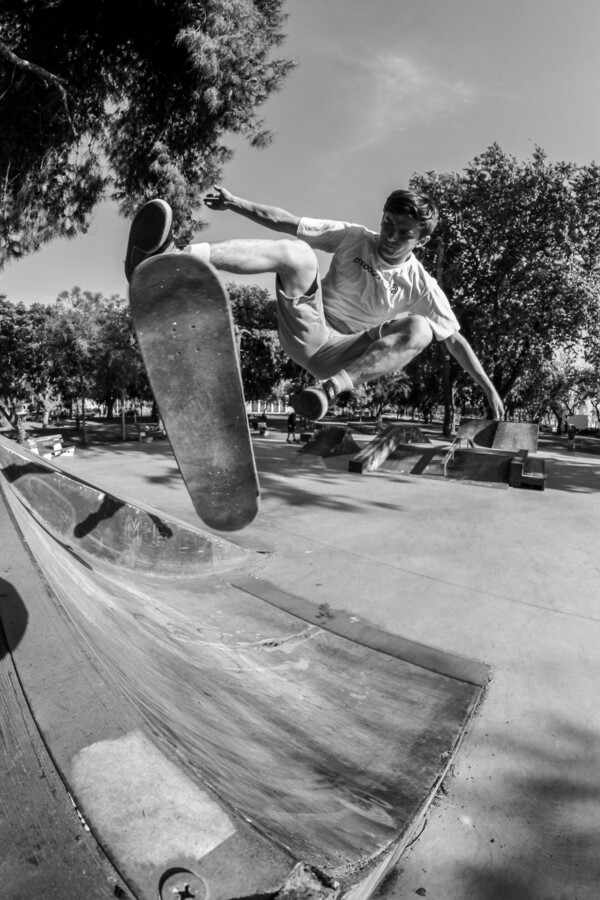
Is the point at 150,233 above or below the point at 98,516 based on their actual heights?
above

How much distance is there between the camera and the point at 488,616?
405cm

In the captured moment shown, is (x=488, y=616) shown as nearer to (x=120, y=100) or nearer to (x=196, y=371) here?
(x=196, y=371)

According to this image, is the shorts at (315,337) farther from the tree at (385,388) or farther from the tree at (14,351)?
the tree at (385,388)

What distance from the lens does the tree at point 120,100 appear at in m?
10.4

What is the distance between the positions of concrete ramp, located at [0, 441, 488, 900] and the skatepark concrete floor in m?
0.18

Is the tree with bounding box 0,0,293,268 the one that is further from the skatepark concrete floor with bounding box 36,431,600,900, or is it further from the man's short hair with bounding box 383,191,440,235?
the man's short hair with bounding box 383,191,440,235

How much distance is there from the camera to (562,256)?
745 inches

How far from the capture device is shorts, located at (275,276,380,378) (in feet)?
11.8

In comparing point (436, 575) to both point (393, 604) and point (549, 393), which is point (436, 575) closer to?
point (393, 604)

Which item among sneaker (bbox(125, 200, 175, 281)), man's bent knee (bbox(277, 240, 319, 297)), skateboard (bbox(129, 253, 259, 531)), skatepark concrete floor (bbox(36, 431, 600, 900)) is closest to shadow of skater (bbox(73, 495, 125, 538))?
skatepark concrete floor (bbox(36, 431, 600, 900))

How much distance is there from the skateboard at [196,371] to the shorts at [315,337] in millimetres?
1049

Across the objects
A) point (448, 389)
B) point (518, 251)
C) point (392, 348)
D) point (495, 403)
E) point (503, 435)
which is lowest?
point (503, 435)

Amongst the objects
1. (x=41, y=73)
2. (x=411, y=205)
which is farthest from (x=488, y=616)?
(x=41, y=73)

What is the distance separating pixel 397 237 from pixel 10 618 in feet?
10.6
